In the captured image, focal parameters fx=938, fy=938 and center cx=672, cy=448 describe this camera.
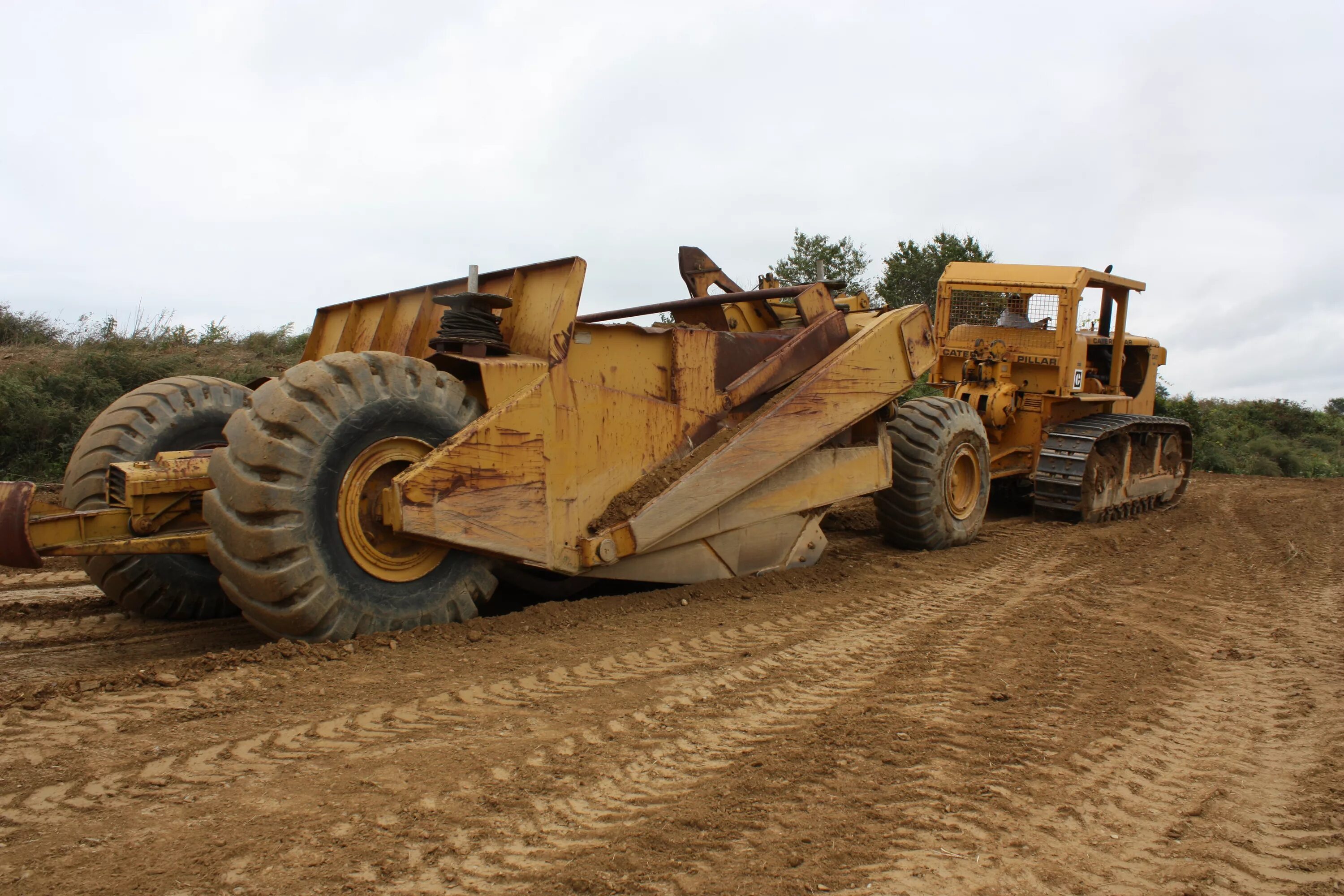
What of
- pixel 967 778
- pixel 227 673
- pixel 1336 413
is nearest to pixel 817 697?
pixel 967 778

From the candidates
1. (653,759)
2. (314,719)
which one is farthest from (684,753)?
(314,719)

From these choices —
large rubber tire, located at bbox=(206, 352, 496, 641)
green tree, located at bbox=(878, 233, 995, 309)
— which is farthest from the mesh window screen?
green tree, located at bbox=(878, 233, 995, 309)

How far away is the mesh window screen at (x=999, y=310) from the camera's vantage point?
417 inches

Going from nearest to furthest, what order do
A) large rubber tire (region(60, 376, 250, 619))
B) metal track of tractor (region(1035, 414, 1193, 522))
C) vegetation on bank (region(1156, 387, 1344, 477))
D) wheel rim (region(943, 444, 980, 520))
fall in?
large rubber tire (region(60, 376, 250, 619)) → wheel rim (region(943, 444, 980, 520)) → metal track of tractor (region(1035, 414, 1193, 522)) → vegetation on bank (region(1156, 387, 1344, 477))

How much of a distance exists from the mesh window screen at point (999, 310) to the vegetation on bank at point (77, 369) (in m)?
8.11

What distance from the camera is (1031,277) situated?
35.2ft

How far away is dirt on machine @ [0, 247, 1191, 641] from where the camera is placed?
413cm

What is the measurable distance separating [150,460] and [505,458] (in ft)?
6.98

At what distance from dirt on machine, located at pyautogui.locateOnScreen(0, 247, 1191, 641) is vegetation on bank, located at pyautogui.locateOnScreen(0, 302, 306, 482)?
5.78 meters

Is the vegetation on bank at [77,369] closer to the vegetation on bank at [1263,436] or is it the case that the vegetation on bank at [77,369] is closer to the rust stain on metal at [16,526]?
the rust stain on metal at [16,526]

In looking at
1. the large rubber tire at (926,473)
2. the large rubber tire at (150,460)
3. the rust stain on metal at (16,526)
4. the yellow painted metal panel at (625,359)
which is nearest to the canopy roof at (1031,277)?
the large rubber tire at (926,473)

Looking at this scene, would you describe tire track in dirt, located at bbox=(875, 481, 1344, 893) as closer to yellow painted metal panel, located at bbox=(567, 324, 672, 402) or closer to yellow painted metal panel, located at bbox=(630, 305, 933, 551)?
yellow painted metal panel, located at bbox=(630, 305, 933, 551)

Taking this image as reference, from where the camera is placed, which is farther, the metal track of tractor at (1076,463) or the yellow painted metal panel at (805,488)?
the metal track of tractor at (1076,463)

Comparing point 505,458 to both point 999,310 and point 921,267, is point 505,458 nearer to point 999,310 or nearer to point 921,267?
point 999,310
